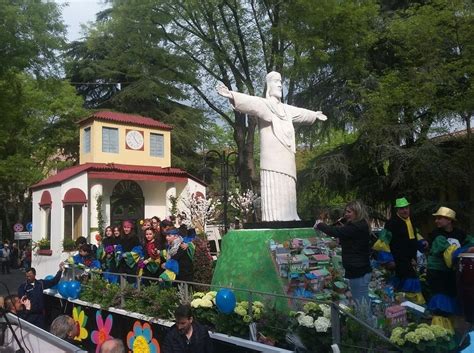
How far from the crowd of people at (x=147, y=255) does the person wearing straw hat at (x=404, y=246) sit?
2745 millimetres

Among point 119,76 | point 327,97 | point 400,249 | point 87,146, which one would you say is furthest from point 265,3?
point 400,249

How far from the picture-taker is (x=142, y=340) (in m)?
7.04

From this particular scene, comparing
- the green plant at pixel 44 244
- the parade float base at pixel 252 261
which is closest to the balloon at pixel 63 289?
the parade float base at pixel 252 261

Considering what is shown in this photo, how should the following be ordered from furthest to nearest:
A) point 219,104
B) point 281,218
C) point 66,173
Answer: point 219,104 → point 66,173 → point 281,218

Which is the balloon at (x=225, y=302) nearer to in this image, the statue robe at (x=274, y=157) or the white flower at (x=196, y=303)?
the white flower at (x=196, y=303)

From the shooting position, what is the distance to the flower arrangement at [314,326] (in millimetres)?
4832

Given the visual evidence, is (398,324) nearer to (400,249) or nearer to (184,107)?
(400,249)

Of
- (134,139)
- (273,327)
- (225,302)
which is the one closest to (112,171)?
(134,139)

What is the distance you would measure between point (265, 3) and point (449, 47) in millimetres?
6979

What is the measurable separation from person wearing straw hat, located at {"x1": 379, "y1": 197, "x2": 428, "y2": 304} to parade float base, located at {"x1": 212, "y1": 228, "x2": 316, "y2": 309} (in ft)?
3.92

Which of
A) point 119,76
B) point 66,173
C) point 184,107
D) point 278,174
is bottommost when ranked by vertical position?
point 278,174

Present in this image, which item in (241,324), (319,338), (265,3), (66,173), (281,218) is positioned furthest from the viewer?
(66,173)

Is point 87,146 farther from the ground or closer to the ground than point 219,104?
closer to the ground

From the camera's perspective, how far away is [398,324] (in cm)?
528
